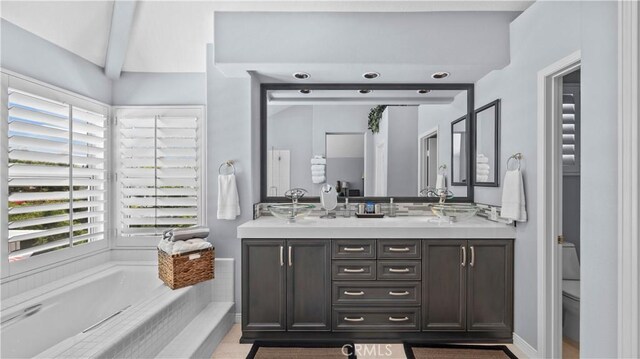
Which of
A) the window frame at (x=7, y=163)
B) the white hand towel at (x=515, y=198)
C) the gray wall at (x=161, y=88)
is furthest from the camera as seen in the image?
the gray wall at (x=161, y=88)

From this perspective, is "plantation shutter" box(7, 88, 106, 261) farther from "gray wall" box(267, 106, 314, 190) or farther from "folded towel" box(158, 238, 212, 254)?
"gray wall" box(267, 106, 314, 190)

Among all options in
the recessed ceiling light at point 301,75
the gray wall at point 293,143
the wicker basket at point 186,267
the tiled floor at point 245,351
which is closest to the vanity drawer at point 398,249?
the tiled floor at point 245,351

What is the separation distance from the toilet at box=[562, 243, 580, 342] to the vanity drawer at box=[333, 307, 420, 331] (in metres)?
1.13

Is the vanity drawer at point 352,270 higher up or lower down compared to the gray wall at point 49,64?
lower down

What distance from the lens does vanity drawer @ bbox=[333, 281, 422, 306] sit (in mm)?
2416

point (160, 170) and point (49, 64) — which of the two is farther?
point (160, 170)

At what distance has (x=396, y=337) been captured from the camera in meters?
2.44

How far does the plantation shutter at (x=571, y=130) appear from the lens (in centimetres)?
285

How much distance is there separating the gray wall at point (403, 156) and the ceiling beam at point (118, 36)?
101 inches

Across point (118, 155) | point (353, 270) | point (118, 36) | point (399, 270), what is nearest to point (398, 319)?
point (399, 270)

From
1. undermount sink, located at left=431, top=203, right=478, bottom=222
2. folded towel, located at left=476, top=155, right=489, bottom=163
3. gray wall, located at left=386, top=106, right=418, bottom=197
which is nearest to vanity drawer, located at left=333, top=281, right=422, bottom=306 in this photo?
undermount sink, located at left=431, top=203, right=478, bottom=222

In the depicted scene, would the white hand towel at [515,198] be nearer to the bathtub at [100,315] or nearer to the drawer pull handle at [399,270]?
the drawer pull handle at [399,270]

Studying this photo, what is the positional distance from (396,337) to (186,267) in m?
1.77

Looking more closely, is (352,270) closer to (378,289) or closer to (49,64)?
Result: (378,289)
